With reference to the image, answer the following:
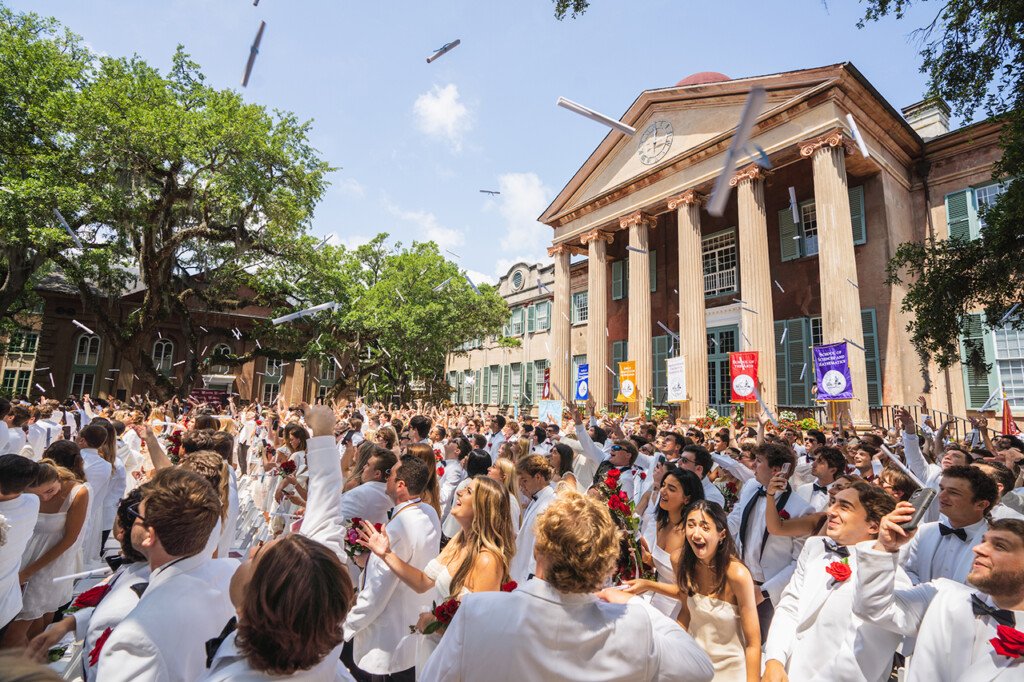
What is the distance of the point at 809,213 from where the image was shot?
20.6m

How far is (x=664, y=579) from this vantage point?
3.48 metres

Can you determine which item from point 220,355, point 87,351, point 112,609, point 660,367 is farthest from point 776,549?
point 87,351

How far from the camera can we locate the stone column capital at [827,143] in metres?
16.8

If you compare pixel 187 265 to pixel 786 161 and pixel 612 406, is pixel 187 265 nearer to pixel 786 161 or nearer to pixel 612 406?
pixel 612 406

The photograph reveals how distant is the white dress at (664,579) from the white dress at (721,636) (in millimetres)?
141

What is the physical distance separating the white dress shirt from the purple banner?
655 inches

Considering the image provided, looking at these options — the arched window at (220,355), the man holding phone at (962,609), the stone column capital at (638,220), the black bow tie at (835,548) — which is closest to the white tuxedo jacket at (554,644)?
the man holding phone at (962,609)

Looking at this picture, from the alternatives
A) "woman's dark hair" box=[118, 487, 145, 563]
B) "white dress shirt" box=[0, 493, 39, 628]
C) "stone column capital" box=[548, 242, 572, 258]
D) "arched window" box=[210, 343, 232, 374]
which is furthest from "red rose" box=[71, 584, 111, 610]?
"arched window" box=[210, 343, 232, 374]

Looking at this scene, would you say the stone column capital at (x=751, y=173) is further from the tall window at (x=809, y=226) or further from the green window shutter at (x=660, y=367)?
the green window shutter at (x=660, y=367)

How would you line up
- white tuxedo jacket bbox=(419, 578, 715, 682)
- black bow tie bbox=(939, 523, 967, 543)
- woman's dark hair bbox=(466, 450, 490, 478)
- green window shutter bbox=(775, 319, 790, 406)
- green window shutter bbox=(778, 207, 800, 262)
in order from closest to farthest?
white tuxedo jacket bbox=(419, 578, 715, 682)
black bow tie bbox=(939, 523, 967, 543)
woman's dark hair bbox=(466, 450, 490, 478)
green window shutter bbox=(775, 319, 790, 406)
green window shutter bbox=(778, 207, 800, 262)

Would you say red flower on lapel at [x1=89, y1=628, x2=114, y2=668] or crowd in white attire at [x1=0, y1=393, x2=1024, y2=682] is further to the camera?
red flower on lapel at [x1=89, y1=628, x2=114, y2=668]

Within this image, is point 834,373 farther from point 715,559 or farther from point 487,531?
point 487,531

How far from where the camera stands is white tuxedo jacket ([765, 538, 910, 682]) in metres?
2.58

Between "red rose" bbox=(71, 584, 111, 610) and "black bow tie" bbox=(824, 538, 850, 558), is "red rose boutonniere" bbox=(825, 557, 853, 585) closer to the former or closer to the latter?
"black bow tie" bbox=(824, 538, 850, 558)
